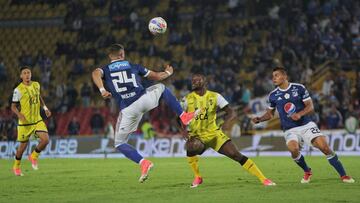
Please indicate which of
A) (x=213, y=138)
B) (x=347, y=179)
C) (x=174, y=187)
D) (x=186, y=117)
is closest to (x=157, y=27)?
(x=186, y=117)

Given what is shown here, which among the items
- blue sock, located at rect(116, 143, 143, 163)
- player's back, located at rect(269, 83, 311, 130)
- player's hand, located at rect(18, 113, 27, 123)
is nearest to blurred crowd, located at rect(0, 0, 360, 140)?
player's hand, located at rect(18, 113, 27, 123)

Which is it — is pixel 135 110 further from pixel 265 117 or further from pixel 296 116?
pixel 296 116

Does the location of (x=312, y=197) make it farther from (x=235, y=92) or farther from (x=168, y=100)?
(x=235, y=92)

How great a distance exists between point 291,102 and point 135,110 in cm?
289

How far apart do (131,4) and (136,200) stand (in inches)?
1101

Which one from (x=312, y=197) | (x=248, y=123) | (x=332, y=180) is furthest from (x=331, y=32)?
(x=312, y=197)

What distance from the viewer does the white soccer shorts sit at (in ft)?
42.0

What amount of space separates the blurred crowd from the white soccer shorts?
15.8m

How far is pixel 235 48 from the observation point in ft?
109

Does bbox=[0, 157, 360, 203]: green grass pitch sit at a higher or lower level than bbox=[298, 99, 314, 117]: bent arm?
lower

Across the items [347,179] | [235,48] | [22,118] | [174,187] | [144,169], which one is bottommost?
[174,187]

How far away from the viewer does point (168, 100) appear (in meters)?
12.9

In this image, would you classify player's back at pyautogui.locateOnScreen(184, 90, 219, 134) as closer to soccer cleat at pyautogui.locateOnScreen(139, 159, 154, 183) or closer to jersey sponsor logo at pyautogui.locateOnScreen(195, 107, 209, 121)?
jersey sponsor logo at pyautogui.locateOnScreen(195, 107, 209, 121)

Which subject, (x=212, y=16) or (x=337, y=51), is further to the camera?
(x=212, y=16)
